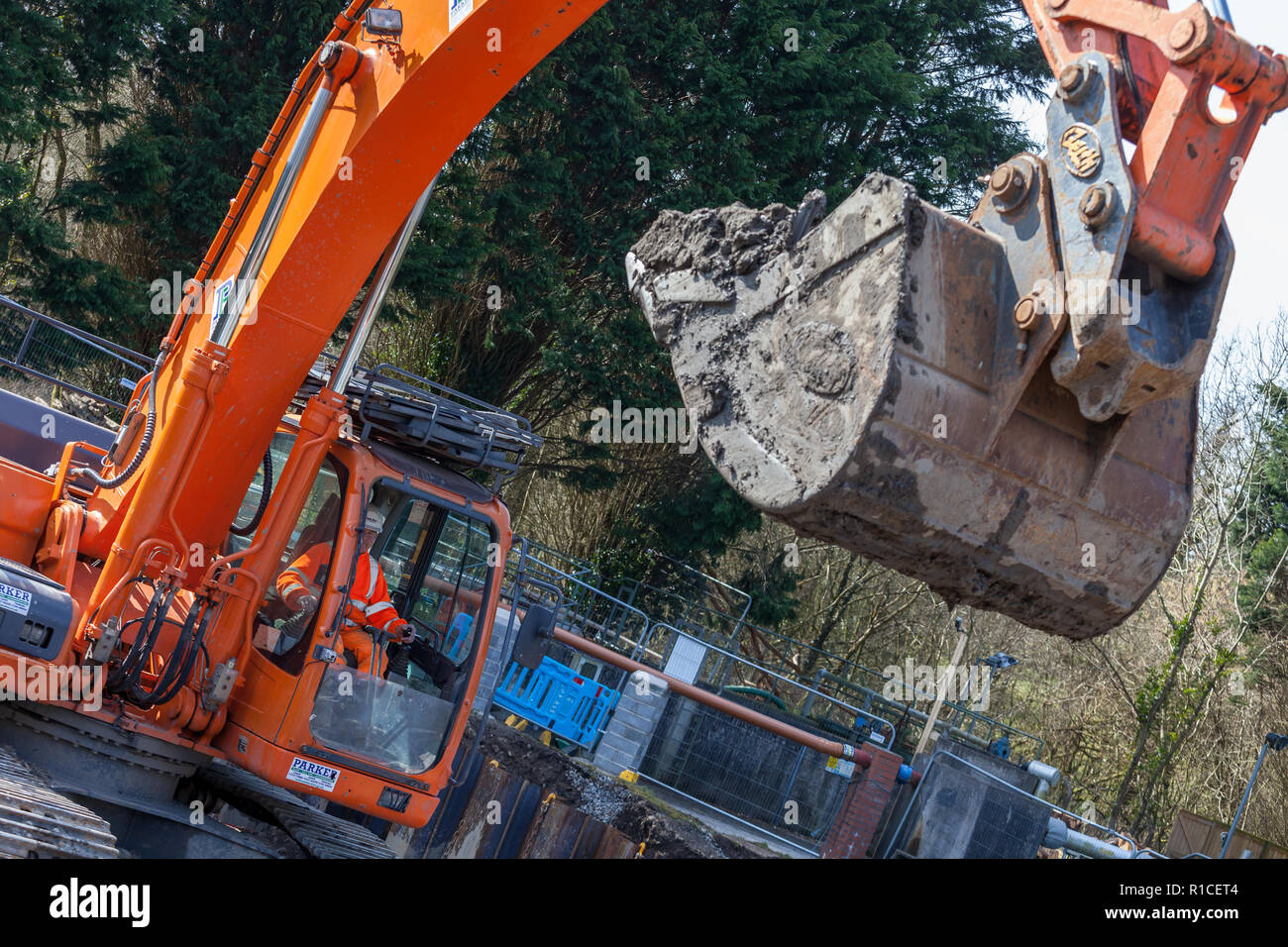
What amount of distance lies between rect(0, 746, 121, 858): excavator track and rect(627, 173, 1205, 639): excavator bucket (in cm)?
255

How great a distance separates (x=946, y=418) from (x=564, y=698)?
8.87 m

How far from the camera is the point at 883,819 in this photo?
454 inches

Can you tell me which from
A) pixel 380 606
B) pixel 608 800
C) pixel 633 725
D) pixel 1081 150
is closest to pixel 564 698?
pixel 633 725

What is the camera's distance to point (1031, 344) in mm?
2967

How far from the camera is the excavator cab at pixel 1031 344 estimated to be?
285 cm

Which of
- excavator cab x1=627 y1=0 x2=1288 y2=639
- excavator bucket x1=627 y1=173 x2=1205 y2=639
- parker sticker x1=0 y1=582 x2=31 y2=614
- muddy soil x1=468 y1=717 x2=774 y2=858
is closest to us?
excavator cab x1=627 y1=0 x2=1288 y2=639

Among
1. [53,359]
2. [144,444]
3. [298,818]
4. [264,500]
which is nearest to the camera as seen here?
[144,444]

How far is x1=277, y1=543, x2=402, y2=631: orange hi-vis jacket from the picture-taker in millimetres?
5691

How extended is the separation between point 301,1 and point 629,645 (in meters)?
9.18

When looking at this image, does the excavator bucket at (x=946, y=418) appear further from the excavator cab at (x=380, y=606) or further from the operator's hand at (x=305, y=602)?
the operator's hand at (x=305, y=602)

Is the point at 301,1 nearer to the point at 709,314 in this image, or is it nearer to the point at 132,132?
the point at 132,132

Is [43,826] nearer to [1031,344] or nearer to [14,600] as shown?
[14,600]

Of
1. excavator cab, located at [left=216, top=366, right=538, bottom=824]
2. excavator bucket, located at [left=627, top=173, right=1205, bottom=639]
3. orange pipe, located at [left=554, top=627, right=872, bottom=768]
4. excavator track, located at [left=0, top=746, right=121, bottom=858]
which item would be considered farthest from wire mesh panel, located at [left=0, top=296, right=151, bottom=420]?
excavator bucket, located at [left=627, top=173, right=1205, bottom=639]

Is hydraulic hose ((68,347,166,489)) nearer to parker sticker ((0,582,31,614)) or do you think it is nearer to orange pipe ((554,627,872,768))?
parker sticker ((0,582,31,614))
